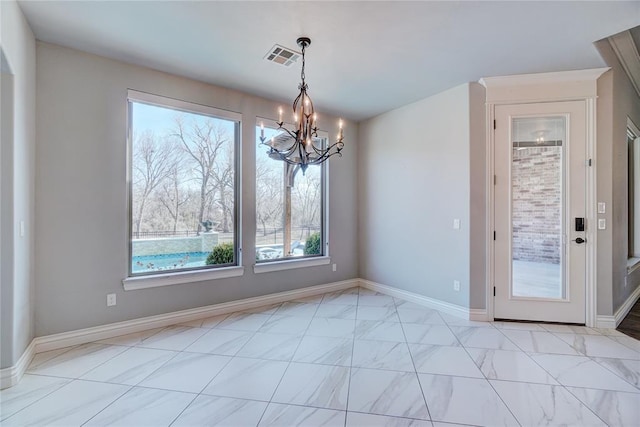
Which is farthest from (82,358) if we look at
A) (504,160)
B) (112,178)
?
(504,160)

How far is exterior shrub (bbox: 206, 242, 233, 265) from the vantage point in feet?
11.5

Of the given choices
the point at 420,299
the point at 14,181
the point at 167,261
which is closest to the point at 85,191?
the point at 14,181

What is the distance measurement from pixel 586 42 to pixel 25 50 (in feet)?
15.1

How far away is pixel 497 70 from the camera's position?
3.02 metres

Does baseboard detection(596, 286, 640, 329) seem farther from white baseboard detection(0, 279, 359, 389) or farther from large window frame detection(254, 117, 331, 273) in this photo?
white baseboard detection(0, 279, 359, 389)

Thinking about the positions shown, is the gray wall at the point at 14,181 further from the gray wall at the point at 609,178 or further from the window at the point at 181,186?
the gray wall at the point at 609,178

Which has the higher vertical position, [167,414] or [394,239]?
[394,239]

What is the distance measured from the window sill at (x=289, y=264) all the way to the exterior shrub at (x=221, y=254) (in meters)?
0.35

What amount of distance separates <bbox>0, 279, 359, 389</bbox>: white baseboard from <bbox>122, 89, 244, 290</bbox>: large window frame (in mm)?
359

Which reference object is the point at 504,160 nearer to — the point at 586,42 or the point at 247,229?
the point at 586,42

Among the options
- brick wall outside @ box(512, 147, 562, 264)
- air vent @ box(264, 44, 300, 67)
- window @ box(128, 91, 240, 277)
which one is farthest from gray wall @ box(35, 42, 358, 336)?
brick wall outside @ box(512, 147, 562, 264)

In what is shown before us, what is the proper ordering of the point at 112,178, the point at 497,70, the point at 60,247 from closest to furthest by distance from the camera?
the point at 60,247 → the point at 112,178 → the point at 497,70

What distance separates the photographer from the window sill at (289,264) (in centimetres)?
379

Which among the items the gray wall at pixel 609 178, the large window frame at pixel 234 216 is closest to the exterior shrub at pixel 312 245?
the large window frame at pixel 234 216
